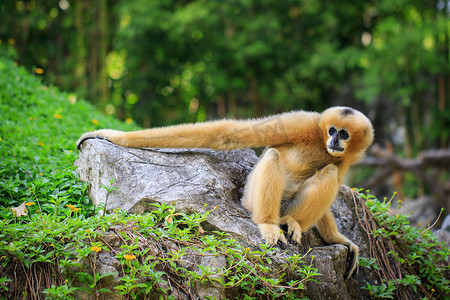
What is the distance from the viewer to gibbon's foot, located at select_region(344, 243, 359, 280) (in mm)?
4449

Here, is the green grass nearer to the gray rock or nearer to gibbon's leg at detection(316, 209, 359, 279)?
the gray rock

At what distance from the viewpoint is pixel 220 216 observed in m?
3.96

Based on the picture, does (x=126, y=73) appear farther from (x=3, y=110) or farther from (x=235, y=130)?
(x=235, y=130)

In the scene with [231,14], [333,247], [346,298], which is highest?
[231,14]

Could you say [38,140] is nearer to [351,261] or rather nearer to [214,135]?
[214,135]

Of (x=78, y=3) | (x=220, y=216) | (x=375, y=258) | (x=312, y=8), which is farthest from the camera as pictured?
(x=78, y=3)

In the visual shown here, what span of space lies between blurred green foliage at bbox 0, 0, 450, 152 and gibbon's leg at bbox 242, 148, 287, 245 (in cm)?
804

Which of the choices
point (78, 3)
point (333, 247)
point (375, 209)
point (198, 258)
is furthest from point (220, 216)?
point (78, 3)

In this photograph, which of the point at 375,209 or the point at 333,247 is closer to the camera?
the point at 333,247

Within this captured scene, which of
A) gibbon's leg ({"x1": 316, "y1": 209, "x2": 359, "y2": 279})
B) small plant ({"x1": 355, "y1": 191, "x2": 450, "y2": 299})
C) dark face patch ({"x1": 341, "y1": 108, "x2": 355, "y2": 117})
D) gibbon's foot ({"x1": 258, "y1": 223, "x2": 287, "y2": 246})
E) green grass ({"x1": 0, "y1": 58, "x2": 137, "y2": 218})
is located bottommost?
small plant ({"x1": 355, "y1": 191, "x2": 450, "y2": 299})

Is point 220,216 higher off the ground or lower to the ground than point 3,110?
lower

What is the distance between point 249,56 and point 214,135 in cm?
934

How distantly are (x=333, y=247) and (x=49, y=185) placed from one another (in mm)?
2916

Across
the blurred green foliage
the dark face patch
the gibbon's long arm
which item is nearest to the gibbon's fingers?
the gibbon's long arm
